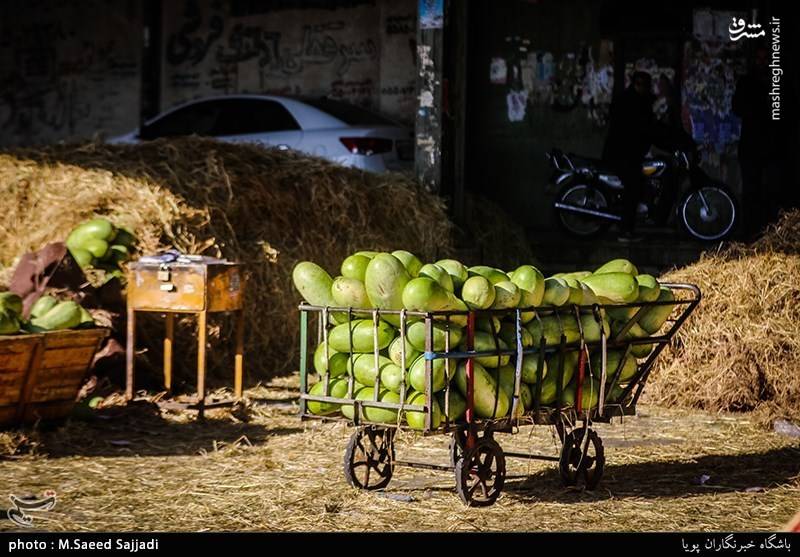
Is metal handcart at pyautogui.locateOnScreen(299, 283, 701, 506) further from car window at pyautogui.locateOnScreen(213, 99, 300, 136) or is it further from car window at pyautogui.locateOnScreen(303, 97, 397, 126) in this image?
car window at pyautogui.locateOnScreen(213, 99, 300, 136)

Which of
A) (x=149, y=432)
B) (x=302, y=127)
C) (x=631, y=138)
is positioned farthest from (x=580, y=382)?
(x=302, y=127)

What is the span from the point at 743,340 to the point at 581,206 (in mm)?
5433

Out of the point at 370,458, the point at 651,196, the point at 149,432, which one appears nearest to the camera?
the point at 370,458

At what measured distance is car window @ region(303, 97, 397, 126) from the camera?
1371cm

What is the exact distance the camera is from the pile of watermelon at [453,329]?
18.1 ft

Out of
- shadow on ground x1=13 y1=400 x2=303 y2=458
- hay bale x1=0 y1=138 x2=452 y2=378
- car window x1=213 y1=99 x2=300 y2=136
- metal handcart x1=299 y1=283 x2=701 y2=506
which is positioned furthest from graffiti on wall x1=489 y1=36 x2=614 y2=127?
metal handcart x1=299 y1=283 x2=701 y2=506

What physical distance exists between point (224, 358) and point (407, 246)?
8.00 ft

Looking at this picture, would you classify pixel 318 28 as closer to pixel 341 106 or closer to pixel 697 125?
pixel 341 106

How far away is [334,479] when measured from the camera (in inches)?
251

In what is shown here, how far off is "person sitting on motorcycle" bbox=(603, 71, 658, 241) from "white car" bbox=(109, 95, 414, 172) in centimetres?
221

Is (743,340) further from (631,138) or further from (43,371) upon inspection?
(631,138)

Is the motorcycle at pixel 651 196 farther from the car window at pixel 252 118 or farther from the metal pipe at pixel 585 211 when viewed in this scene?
the car window at pixel 252 118

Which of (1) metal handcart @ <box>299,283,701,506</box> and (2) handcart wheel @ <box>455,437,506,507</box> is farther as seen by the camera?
(2) handcart wheel @ <box>455,437,506,507</box>

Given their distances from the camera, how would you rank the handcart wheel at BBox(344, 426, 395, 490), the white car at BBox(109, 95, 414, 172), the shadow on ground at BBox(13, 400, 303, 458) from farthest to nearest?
the white car at BBox(109, 95, 414, 172), the shadow on ground at BBox(13, 400, 303, 458), the handcart wheel at BBox(344, 426, 395, 490)
